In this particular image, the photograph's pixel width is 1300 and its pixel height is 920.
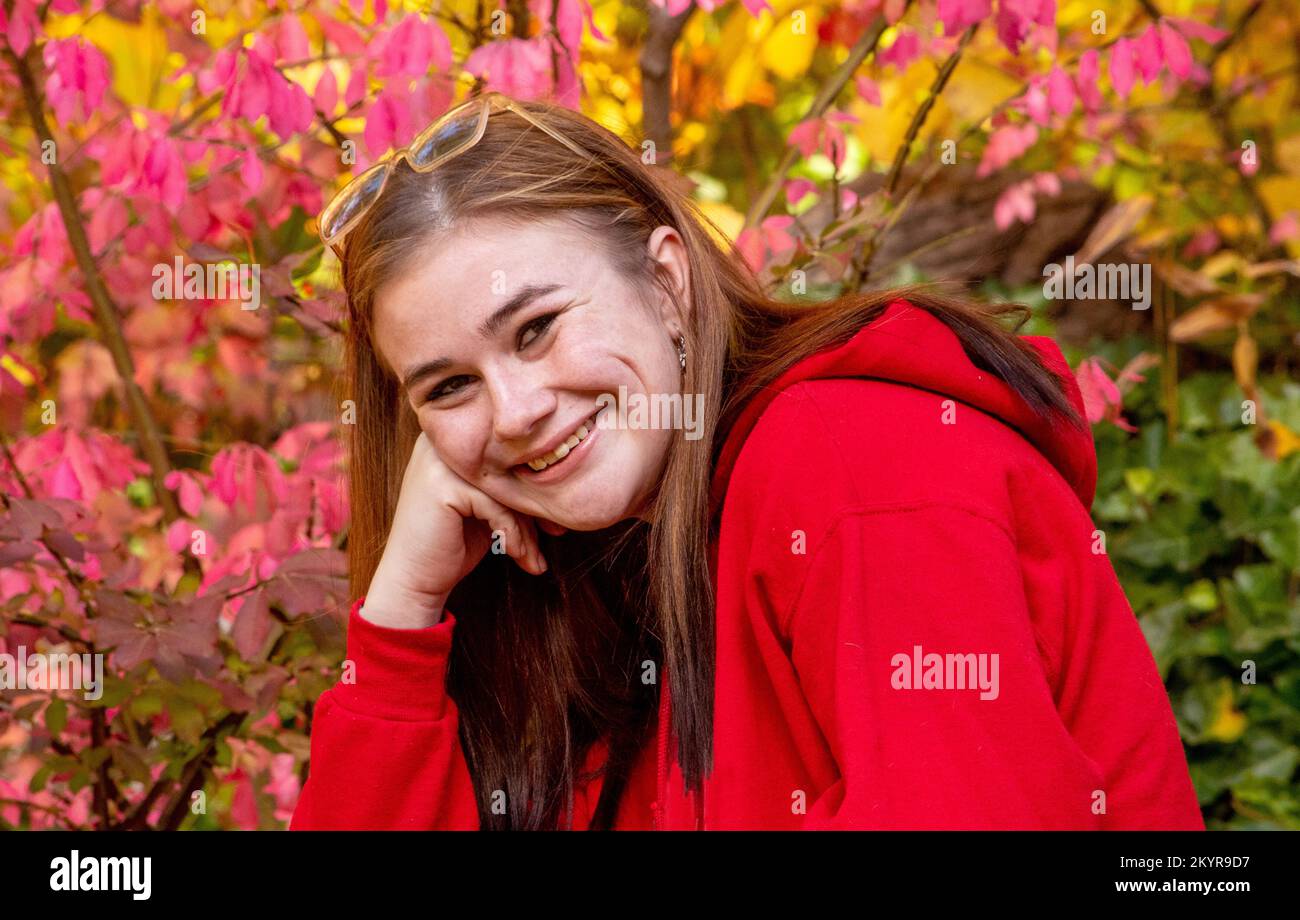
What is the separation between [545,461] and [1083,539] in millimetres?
560

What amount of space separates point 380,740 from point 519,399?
51cm

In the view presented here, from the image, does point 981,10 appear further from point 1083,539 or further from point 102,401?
point 102,401

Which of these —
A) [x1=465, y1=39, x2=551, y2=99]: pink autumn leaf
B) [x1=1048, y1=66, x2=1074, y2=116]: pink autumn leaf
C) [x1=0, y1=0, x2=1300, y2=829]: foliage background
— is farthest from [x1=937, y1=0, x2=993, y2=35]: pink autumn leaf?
[x1=465, y1=39, x2=551, y2=99]: pink autumn leaf

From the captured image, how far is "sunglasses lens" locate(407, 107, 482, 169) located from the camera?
1.53 m

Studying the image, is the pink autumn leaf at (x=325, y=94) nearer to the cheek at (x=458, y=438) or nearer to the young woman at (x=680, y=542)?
the young woman at (x=680, y=542)

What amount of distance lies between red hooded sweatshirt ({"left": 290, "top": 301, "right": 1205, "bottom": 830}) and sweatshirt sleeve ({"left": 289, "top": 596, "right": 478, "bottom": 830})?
0.32m

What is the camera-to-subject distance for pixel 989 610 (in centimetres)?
117

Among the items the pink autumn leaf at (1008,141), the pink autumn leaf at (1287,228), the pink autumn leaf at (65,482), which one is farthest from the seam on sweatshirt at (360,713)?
the pink autumn leaf at (1287,228)

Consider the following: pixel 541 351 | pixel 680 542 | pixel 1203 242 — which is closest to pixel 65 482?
pixel 541 351

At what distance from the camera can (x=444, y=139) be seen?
1556mm

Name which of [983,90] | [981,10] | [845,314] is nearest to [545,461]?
[845,314]

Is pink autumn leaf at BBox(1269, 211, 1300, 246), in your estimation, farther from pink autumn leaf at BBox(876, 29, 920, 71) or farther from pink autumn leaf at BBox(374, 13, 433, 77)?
pink autumn leaf at BBox(374, 13, 433, 77)

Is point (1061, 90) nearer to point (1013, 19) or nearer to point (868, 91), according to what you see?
point (1013, 19)
